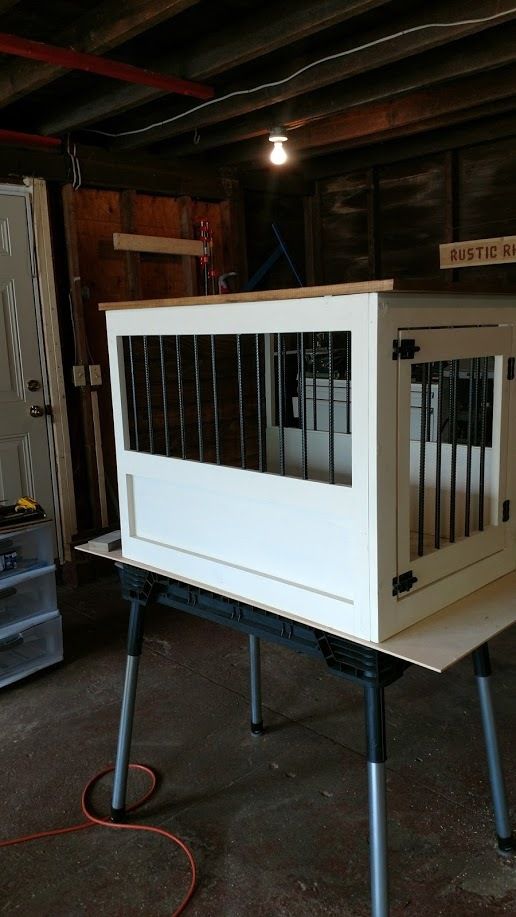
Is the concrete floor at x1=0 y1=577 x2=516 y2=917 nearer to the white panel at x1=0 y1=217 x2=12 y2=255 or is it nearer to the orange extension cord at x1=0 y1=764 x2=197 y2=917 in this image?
the orange extension cord at x1=0 y1=764 x2=197 y2=917

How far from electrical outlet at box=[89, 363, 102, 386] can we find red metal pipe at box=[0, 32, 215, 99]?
1466 mm

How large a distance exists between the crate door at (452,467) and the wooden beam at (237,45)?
4.62ft

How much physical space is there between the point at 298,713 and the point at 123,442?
127 centimetres

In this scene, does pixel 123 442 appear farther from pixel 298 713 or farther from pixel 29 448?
pixel 29 448

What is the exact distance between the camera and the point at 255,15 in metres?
2.52

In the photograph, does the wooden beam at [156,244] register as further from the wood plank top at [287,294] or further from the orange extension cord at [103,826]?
the orange extension cord at [103,826]

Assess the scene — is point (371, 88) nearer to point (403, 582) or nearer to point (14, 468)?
point (14, 468)

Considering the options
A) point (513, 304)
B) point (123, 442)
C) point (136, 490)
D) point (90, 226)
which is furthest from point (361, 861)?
point (90, 226)

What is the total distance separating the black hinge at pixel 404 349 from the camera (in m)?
1.16

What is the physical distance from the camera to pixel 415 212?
430cm

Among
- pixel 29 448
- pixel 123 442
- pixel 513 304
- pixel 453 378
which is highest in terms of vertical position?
pixel 513 304

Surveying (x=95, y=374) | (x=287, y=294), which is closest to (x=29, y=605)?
(x=95, y=374)

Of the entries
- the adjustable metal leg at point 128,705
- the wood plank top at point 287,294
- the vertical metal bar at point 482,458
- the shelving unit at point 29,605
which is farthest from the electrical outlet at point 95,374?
the vertical metal bar at point 482,458

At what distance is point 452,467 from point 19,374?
110 inches
